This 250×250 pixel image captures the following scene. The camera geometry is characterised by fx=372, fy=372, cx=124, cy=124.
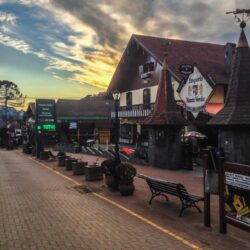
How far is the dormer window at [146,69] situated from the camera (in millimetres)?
34750

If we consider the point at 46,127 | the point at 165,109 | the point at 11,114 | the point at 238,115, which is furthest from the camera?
the point at 11,114

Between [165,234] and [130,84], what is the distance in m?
33.0

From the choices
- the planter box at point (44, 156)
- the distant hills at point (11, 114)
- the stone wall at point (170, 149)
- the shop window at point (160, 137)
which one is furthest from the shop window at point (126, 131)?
the distant hills at point (11, 114)

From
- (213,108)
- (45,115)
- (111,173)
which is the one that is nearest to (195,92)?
(213,108)

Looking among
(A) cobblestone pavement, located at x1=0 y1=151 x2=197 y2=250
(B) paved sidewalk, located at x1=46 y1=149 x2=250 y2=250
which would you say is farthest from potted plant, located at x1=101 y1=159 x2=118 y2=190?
(A) cobblestone pavement, located at x1=0 y1=151 x2=197 y2=250

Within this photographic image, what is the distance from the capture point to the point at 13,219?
975cm

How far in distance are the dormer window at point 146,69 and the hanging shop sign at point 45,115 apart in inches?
366

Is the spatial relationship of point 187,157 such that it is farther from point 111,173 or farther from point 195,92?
point 111,173

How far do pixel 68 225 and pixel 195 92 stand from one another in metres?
16.8

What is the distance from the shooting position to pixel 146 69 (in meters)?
35.5

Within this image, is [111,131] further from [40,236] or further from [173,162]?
[40,236]

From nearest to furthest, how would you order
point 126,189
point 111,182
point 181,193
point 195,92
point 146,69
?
point 181,193 → point 126,189 → point 111,182 → point 195,92 → point 146,69

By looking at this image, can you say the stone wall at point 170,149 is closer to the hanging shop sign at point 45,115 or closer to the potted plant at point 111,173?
the potted plant at point 111,173

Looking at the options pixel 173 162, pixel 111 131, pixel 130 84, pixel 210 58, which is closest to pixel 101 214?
pixel 173 162
